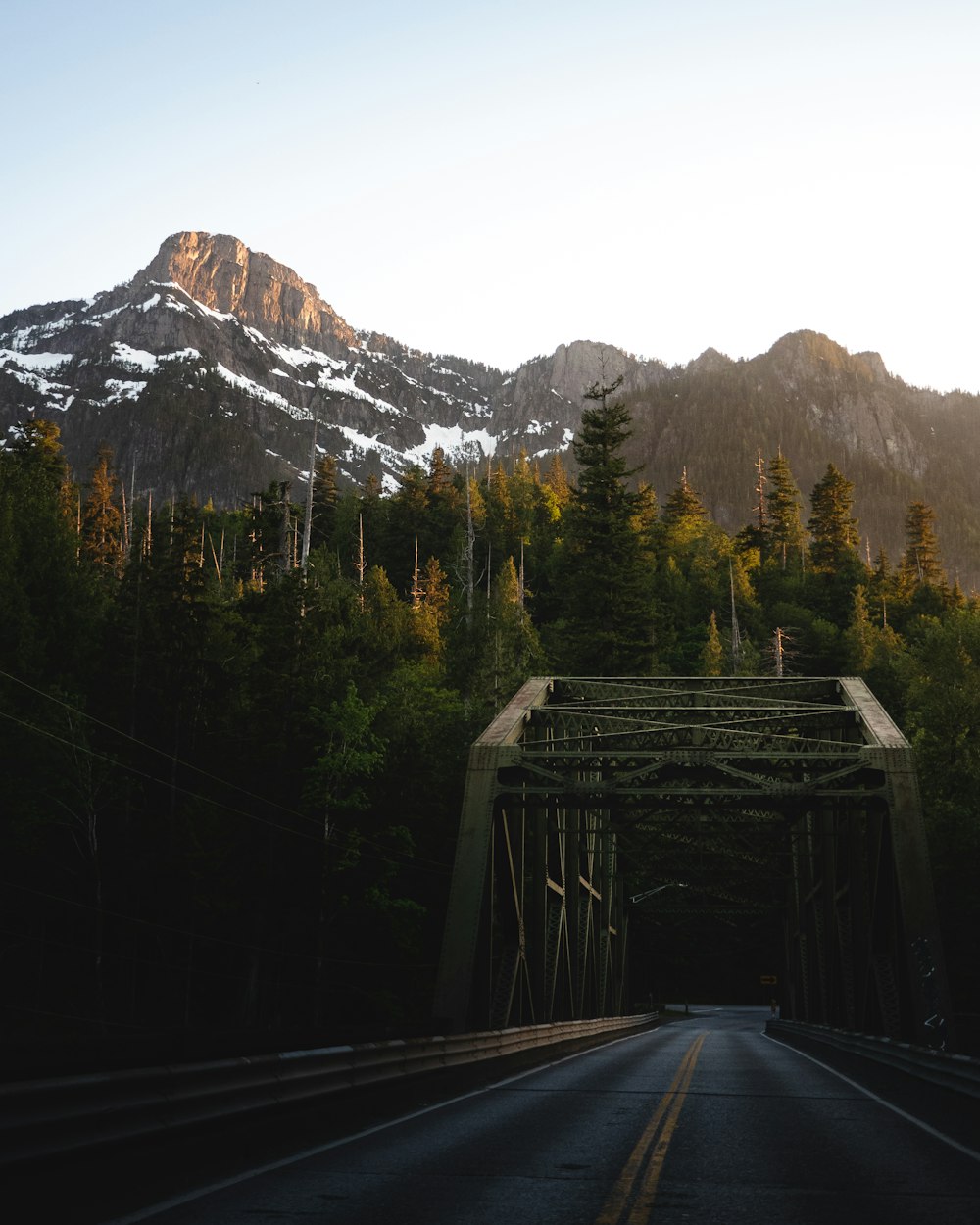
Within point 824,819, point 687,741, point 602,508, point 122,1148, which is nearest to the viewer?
point 122,1148

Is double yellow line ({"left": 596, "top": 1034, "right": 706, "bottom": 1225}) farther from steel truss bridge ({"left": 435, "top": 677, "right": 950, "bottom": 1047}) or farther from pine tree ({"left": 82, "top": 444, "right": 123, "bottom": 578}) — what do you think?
pine tree ({"left": 82, "top": 444, "right": 123, "bottom": 578})

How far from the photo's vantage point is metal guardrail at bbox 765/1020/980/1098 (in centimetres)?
1681

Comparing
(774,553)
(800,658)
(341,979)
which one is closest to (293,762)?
(341,979)

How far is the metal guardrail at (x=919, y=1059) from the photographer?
55.2 feet

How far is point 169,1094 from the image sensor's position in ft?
30.9

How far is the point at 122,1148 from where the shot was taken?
869cm

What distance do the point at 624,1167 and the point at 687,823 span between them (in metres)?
28.9

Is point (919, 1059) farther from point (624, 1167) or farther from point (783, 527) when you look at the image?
point (783, 527)

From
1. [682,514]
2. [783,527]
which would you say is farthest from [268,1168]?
[783,527]

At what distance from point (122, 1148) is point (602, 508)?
75610 mm

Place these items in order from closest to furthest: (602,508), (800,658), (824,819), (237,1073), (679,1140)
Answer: (237,1073), (679,1140), (824,819), (602,508), (800,658)

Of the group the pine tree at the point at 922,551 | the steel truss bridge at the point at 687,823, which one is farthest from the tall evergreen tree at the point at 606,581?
the pine tree at the point at 922,551

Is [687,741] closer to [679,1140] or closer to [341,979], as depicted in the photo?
[679,1140]

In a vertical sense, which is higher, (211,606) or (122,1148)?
(211,606)
